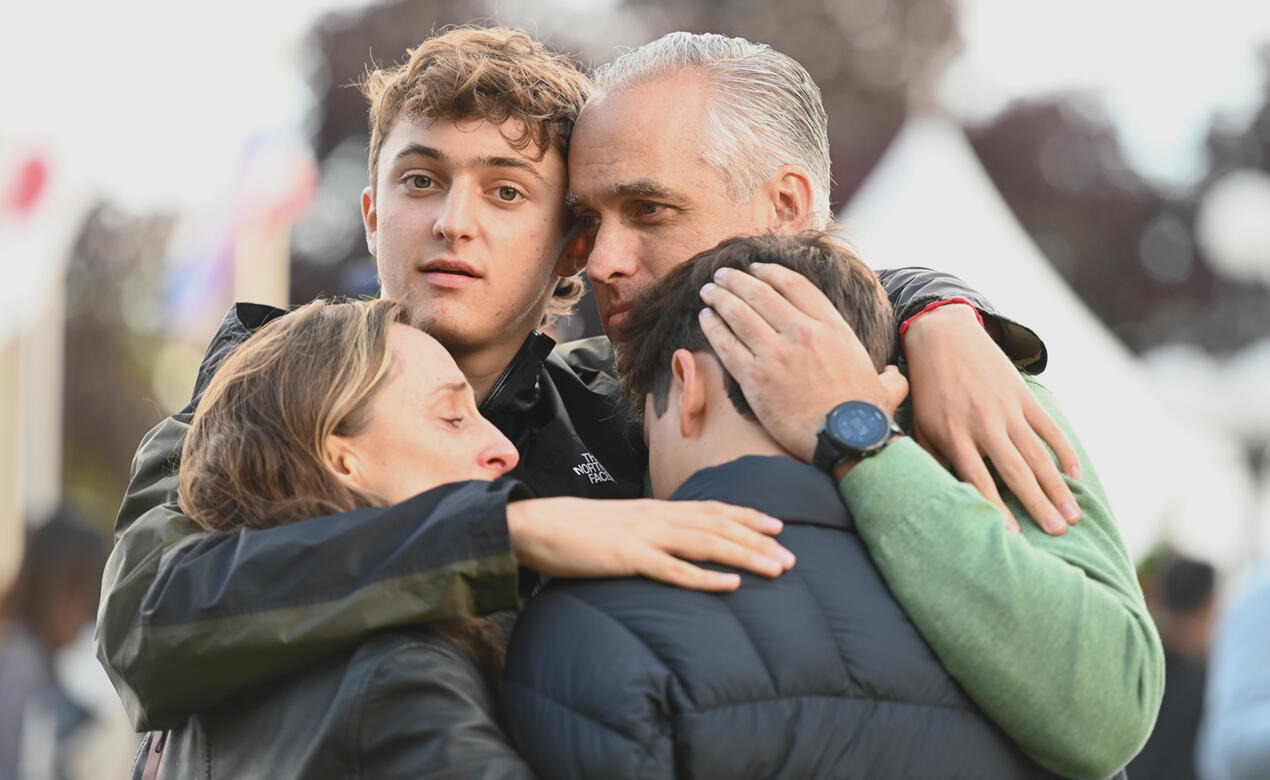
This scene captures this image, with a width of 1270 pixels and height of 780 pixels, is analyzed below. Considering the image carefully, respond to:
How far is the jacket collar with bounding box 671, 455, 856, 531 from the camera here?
248 cm

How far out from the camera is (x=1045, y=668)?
7.75ft

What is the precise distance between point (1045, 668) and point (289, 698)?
1170 millimetres

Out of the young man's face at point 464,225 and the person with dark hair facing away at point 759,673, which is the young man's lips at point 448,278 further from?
the person with dark hair facing away at point 759,673

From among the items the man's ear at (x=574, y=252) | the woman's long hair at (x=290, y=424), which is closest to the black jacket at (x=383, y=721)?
the woman's long hair at (x=290, y=424)

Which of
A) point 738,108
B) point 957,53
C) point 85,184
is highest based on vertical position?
point 957,53

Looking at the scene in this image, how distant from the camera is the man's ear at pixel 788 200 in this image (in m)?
3.65

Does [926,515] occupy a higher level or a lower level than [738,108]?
lower

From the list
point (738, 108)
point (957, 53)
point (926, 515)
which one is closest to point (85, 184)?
point (957, 53)

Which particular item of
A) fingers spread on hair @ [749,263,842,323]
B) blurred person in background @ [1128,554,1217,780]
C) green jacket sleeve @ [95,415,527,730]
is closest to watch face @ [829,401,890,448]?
fingers spread on hair @ [749,263,842,323]

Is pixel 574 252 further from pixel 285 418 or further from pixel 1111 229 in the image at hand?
pixel 1111 229

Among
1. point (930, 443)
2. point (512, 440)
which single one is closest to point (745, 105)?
point (512, 440)

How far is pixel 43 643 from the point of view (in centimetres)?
861

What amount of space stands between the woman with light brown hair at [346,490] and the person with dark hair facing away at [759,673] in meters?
0.14

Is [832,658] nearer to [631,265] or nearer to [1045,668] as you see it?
[1045,668]
